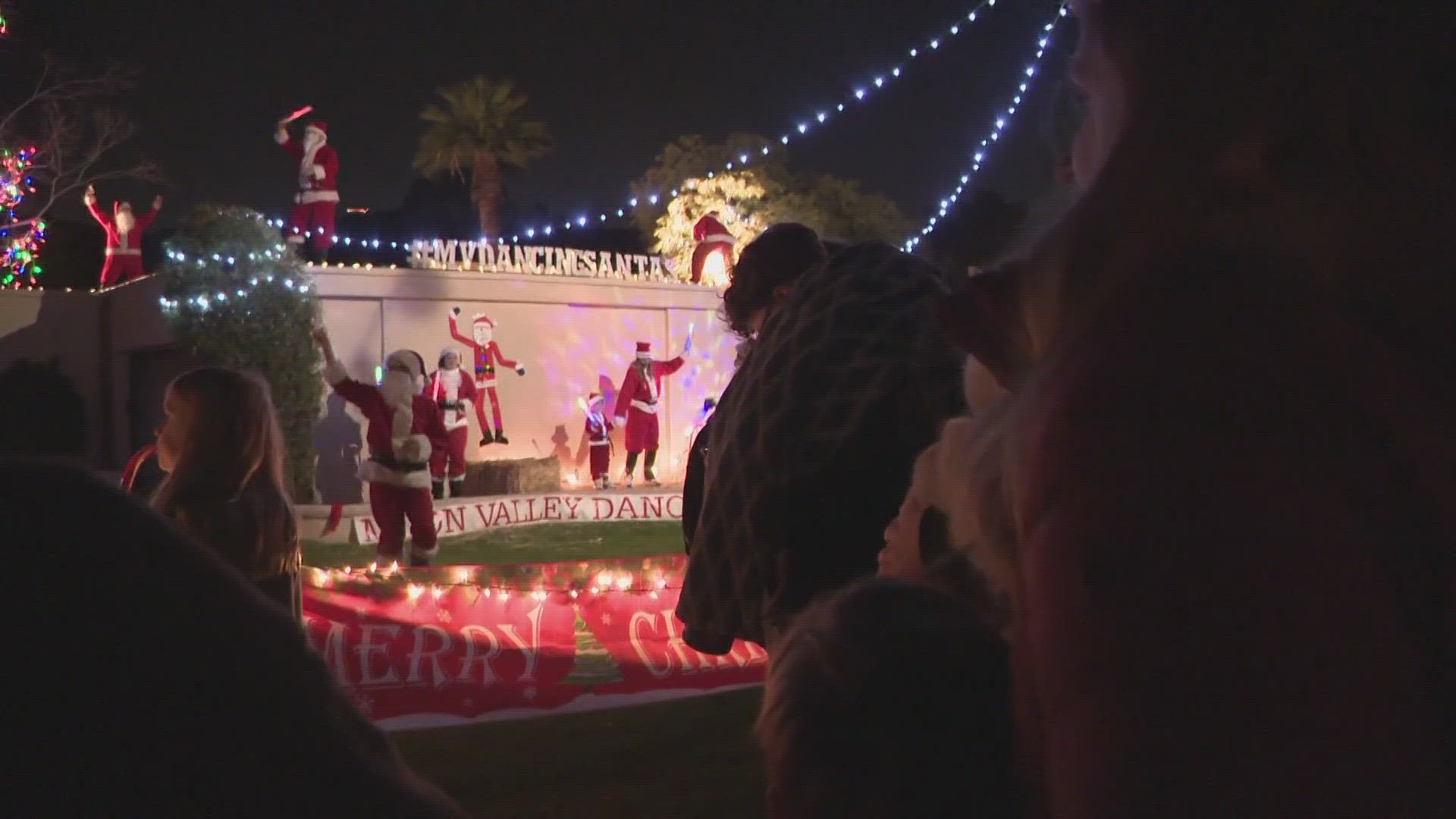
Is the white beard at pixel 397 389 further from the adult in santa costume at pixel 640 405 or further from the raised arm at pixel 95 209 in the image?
the raised arm at pixel 95 209

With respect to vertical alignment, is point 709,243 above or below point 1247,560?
above

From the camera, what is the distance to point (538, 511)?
1102cm

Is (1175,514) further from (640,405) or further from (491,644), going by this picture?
(640,405)

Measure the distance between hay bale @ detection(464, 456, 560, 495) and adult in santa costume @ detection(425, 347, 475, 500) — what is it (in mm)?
688

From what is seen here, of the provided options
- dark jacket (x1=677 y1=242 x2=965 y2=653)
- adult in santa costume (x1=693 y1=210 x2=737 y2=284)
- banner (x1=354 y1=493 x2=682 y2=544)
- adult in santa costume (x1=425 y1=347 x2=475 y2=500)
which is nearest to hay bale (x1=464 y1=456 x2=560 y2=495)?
adult in santa costume (x1=425 y1=347 x2=475 y2=500)

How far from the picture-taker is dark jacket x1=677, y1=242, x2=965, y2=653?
1.87 metres

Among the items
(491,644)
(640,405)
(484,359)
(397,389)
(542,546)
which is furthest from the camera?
(640,405)

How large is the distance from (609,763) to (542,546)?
609 cm

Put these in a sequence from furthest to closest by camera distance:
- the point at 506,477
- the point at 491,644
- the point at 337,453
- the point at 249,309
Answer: the point at 506,477 → the point at 337,453 → the point at 249,309 → the point at 491,644

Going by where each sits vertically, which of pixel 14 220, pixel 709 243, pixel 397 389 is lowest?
pixel 397 389

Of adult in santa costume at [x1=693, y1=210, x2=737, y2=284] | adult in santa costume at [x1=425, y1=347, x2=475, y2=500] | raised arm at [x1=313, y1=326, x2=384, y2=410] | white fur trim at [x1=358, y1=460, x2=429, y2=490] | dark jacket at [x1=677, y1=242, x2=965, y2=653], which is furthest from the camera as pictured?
adult in santa costume at [x1=693, y1=210, x2=737, y2=284]

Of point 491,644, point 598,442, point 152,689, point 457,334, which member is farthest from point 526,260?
point 152,689

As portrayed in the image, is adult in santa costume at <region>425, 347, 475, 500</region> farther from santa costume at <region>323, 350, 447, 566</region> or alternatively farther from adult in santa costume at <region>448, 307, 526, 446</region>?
santa costume at <region>323, 350, 447, 566</region>

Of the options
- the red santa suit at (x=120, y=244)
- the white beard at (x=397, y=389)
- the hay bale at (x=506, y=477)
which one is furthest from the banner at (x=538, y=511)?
the red santa suit at (x=120, y=244)
